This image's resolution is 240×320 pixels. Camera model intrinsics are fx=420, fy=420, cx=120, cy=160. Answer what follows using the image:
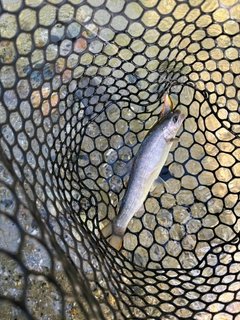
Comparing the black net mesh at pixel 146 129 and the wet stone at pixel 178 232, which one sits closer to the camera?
the black net mesh at pixel 146 129

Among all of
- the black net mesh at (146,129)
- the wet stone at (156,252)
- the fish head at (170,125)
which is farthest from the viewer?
the wet stone at (156,252)

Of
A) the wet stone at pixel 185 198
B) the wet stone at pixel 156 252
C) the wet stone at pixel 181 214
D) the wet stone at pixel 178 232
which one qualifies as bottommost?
the wet stone at pixel 156 252

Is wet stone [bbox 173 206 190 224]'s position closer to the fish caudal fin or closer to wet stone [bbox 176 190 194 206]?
wet stone [bbox 176 190 194 206]

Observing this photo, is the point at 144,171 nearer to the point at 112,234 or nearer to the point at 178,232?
the point at 112,234

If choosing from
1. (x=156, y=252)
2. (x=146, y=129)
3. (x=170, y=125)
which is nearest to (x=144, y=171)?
(x=170, y=125)

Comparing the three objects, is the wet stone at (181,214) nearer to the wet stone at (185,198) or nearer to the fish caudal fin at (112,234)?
the wet stone at (185,198)

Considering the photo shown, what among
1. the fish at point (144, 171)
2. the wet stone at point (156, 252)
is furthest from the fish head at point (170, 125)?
the wet stone at point (156, 252)

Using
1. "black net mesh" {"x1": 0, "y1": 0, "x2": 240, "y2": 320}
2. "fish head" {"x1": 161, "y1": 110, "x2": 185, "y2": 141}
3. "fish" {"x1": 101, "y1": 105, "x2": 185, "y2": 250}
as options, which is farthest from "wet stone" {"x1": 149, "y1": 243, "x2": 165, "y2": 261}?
"fish head" {"x1": 161, "y1": 110, "x2": 185, "y2": 141}
